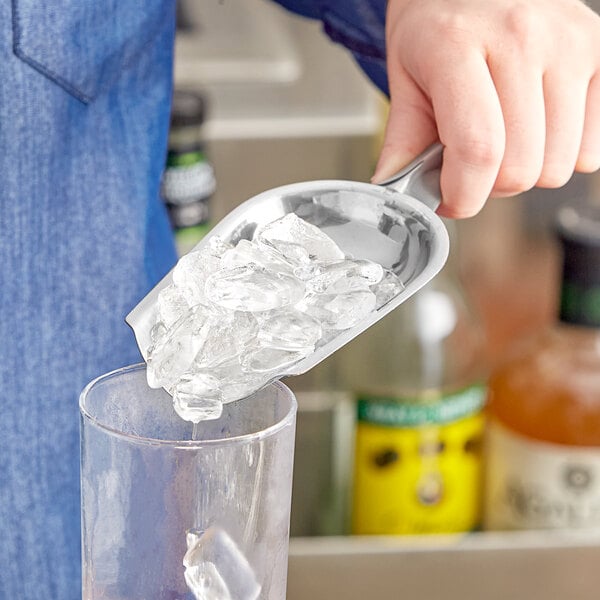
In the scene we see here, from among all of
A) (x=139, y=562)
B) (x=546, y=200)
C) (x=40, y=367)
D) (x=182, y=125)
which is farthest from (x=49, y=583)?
(x=546, y=200)

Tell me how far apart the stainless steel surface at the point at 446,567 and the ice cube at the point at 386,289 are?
1.41 ft

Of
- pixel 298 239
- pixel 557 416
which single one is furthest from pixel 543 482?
pixel 298 239

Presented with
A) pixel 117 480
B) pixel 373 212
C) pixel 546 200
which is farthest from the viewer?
pixel 546 200

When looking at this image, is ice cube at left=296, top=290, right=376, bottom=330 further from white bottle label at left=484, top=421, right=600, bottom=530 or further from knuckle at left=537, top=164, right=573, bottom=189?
white bottle label at left=484, top=421, right=600, bottom=530

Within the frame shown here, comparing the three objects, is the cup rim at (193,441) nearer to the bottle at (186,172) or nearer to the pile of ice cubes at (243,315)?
the pile of ice cubes at (243,315)

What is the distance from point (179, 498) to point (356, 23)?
39cm

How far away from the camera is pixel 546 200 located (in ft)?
4.38

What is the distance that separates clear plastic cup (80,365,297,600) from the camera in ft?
1.14

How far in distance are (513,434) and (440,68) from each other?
0.42m

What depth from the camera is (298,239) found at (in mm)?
455

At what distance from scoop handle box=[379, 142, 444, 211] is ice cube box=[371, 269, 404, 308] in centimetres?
7

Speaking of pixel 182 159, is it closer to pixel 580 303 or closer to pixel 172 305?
pixel 580 303

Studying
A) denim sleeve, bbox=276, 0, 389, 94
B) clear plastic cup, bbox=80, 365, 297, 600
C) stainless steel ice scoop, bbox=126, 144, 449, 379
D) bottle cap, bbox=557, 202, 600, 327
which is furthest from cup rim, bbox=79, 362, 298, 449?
bottle cap, bbox=557, 202, 600, 327

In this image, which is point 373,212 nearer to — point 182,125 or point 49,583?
point 49,583
